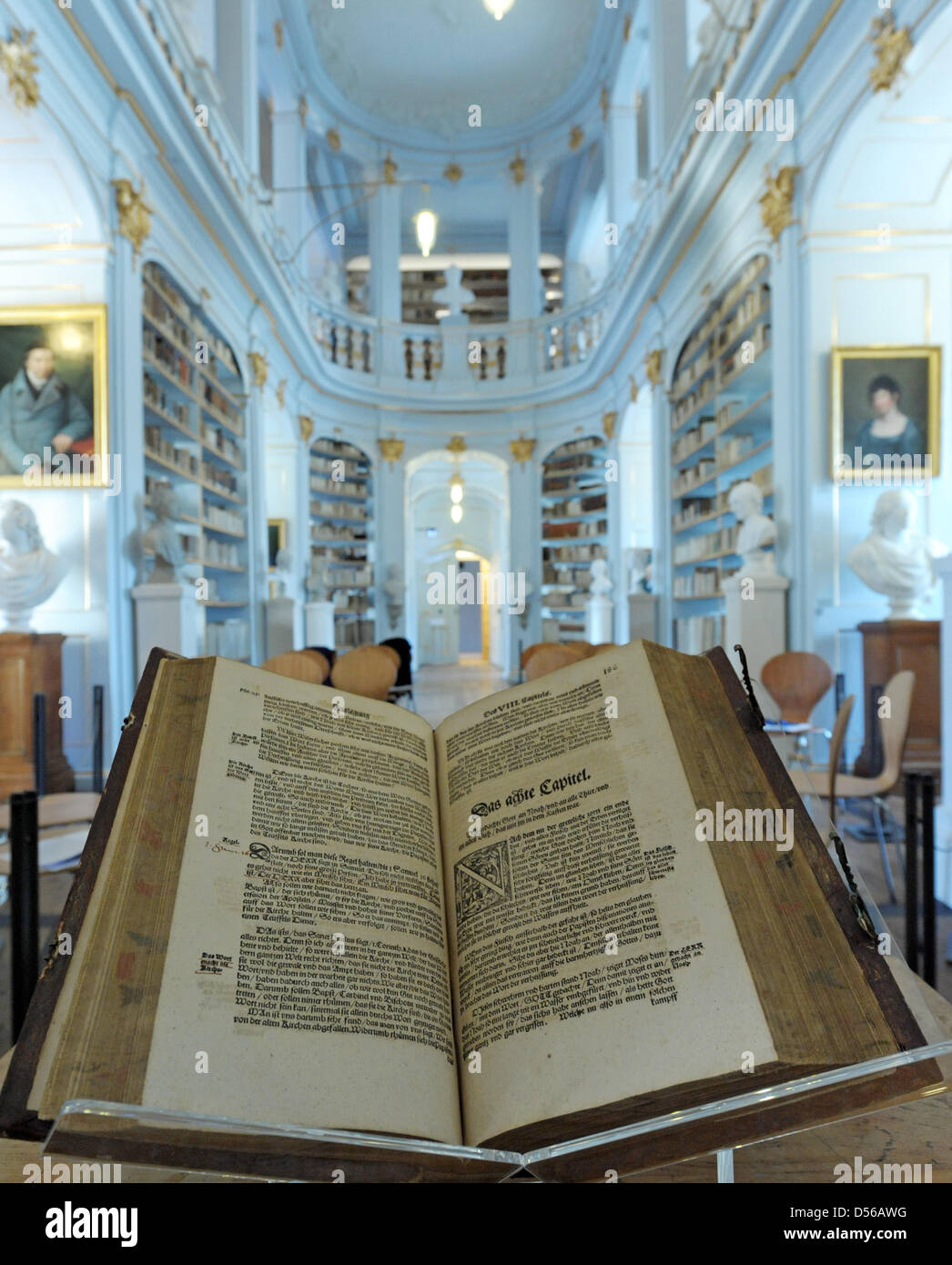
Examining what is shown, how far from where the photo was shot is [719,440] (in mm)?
8062

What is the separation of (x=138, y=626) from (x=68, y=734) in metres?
0.88

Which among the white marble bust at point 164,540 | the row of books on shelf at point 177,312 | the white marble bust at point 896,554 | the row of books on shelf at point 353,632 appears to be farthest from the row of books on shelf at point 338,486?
the white marble bust at point 896,554

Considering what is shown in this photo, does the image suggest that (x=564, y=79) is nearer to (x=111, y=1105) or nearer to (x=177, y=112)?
(x=177, y=112)

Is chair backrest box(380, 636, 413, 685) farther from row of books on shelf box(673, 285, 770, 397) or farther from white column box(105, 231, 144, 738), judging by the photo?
row of books on shelf box(673, 285, 770, 397)

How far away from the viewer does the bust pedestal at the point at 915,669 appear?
213 inches

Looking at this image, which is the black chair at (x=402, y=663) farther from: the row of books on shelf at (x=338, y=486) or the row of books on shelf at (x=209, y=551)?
the row of books on shelf at (x=338, y=486)

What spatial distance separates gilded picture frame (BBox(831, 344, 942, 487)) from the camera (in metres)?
5.72

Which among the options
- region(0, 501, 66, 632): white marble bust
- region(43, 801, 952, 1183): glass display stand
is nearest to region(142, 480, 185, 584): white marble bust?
region(0, 501, 66, 632): white marble bust

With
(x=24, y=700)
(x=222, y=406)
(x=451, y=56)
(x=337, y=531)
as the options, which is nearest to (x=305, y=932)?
(x=24, y=700)

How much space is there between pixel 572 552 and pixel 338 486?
4.08 meters

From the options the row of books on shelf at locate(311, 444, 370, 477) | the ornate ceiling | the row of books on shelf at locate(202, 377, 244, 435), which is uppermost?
the ornate ceiling

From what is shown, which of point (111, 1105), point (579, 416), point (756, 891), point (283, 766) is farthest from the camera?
point (579, 416)

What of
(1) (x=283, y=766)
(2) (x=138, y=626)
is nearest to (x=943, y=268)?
(2) (x=138, y=626)
